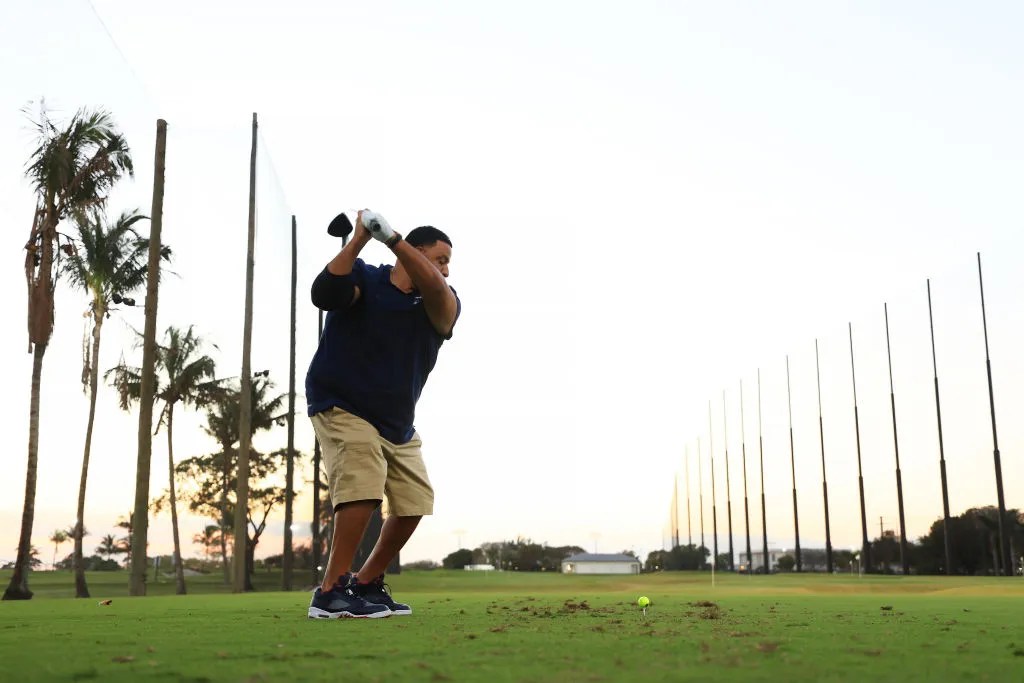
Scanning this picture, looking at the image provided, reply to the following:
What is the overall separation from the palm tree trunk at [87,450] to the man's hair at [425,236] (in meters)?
24.3

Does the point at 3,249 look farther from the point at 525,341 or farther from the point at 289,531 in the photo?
the point at 525,341

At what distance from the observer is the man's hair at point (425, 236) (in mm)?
5426

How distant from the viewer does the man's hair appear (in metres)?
5.43

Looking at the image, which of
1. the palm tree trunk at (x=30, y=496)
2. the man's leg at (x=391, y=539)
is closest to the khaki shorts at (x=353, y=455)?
the man's leg at (x=391, y=539)

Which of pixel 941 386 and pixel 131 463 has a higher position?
pixel 941 386

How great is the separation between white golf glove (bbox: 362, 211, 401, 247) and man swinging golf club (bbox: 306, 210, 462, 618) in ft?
0.05

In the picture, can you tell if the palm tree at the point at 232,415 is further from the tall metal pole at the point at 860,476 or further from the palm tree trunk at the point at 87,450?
the tall metal pole at the point at 860,476

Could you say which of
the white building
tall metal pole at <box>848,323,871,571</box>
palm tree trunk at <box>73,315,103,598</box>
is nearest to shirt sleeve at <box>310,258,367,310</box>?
palm tree trunk at <box>73,315,103,598</box>

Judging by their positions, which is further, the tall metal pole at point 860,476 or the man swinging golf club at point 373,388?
the tall metal pole at point 860,476

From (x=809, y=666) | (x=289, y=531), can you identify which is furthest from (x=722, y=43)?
(x=809, y=666)

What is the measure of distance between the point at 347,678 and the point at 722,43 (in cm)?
2431

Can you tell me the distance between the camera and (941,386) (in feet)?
146

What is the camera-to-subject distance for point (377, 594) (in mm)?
5488

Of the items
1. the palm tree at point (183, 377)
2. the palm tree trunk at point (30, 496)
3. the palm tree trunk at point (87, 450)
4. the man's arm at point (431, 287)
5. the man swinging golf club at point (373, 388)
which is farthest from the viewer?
the palm tree at point (183, 377)
